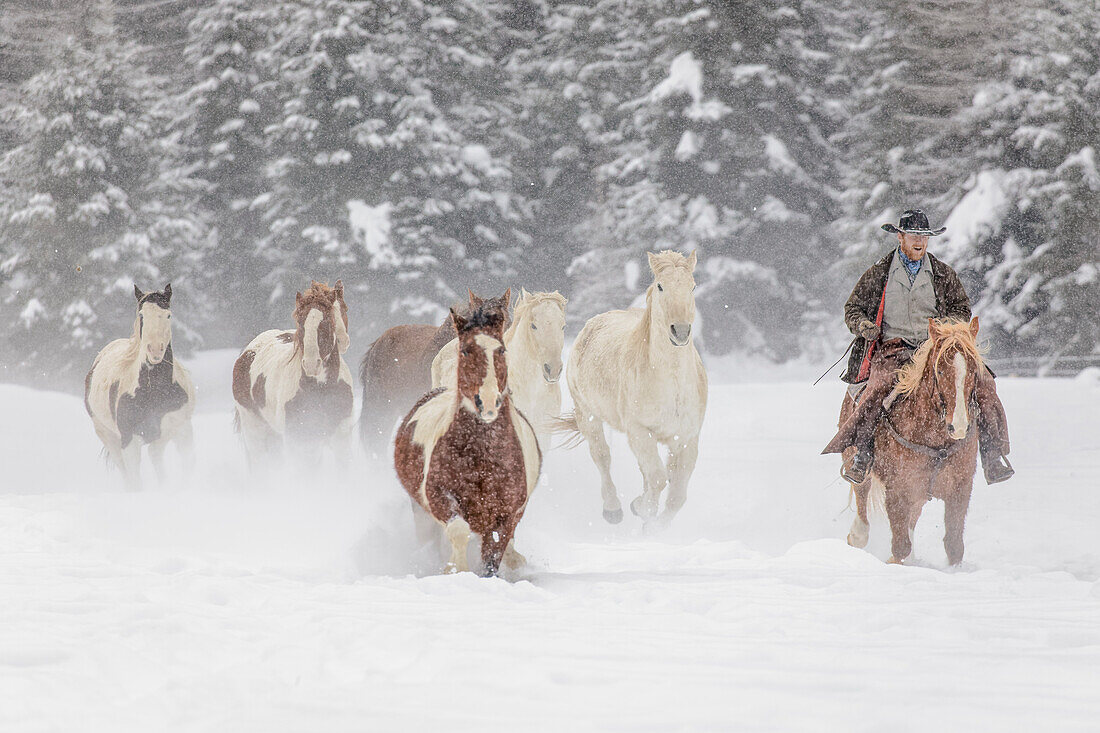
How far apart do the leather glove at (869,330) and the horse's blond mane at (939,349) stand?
389 mm

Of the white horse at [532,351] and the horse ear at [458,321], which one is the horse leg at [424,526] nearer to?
the horse ear at [458,321]

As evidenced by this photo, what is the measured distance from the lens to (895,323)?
706 centimetres

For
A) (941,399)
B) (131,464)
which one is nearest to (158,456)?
(131,464)

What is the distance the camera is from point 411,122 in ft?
78.3

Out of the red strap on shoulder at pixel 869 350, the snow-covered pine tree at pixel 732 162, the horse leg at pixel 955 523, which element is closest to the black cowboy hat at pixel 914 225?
the red strap on shoulder at pixel 869 350

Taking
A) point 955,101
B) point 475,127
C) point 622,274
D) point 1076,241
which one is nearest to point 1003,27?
point 955,101

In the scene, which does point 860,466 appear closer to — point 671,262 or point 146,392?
point 671,262

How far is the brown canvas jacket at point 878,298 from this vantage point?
6.98 meters

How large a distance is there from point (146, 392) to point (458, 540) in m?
6.02

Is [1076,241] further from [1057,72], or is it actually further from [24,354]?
[24,354]

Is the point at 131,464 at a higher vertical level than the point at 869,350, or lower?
lower

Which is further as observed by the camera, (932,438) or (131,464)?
(131,464)

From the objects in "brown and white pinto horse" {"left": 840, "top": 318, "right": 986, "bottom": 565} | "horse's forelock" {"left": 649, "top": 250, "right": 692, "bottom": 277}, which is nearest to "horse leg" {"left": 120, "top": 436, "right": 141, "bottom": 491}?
"horse's forelock" {"left": 649, "top": 250, "right": 692, "bottom": 277}

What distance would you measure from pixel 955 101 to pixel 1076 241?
5340 millimetres
